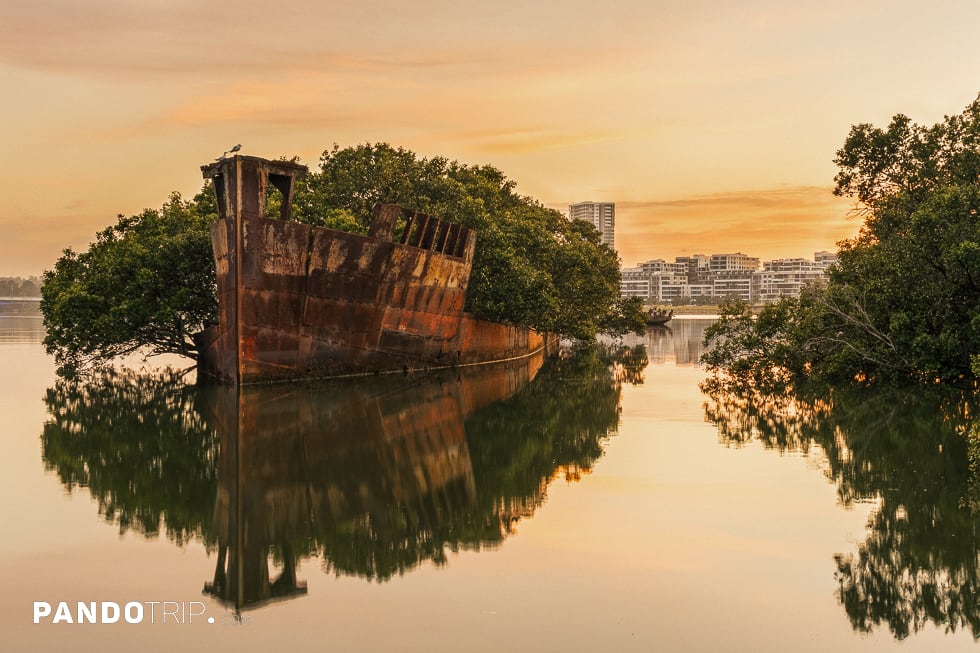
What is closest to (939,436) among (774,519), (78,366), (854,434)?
(854,434)

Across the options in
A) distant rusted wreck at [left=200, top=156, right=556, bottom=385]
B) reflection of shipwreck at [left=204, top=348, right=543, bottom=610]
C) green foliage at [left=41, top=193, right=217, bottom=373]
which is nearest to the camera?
reflection of shipwreck at [left=204, top=348, right=543, bottom=610]

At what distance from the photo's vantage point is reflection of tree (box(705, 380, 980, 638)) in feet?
26.3

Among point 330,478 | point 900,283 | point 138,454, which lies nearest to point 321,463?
point 330,478

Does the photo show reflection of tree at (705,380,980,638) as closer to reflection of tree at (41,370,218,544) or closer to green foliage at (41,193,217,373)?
reflection of tree at (41,370,218,544)

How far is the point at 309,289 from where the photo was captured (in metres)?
23.8

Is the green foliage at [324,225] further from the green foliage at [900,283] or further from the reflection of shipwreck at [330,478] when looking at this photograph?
the green foliage at [900,283]

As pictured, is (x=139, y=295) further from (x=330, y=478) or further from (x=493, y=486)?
(x=493, y=486)

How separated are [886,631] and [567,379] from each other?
72.7ft

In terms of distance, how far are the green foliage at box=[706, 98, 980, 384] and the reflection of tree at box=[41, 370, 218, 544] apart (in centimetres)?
1584

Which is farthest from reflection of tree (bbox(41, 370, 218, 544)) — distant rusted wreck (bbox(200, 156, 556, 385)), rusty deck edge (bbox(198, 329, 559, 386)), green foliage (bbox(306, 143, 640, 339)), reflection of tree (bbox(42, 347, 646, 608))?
green foliage (bbox(306, 143, 640, 339))
